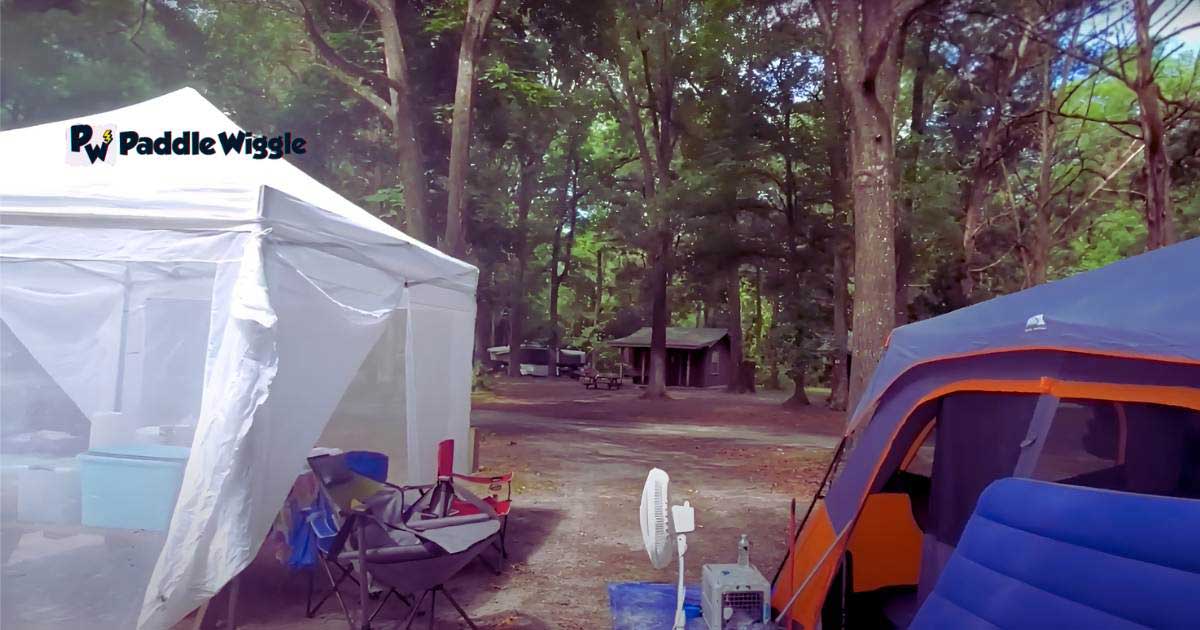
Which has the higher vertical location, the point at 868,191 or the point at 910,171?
the point at 910,171

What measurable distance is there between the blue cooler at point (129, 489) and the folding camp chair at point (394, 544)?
34.2 inches

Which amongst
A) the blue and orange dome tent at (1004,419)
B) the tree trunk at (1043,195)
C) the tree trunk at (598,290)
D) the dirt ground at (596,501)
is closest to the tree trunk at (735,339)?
the dirt ground at (596,501)

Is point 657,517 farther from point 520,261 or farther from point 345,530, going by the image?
point 520,261

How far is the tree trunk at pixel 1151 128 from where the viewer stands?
11070 millimetres

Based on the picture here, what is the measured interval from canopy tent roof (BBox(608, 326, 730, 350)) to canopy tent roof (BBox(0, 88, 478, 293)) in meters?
29.3

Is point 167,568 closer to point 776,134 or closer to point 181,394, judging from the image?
point 181,394

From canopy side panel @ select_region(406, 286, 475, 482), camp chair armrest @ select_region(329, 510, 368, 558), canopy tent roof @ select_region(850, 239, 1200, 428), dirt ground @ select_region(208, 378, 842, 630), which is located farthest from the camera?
canopy side panel @ select_region(406, 286, 475, 482)

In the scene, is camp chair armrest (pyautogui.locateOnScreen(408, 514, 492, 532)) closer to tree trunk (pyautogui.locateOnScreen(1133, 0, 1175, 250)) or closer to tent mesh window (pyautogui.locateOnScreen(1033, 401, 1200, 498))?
tent mesh window (pyautogui.locateOnScreen(1033, 401, 1200, 498))

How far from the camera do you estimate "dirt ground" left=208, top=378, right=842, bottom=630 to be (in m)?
4.98

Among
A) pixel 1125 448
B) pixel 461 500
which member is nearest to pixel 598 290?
pixel 461 500

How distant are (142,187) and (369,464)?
8.57 ft

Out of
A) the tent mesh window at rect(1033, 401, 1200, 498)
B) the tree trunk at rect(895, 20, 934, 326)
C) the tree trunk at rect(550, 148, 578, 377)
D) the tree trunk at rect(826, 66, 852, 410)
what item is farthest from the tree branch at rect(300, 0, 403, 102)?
the tree trunk at rect(550, 148, 578, 377)

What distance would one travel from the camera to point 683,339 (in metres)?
34.8

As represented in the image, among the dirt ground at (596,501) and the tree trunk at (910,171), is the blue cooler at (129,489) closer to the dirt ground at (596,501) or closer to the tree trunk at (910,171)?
the dirt ground at (596,501)
